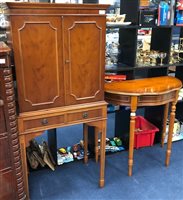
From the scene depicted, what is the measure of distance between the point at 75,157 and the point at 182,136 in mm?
1332

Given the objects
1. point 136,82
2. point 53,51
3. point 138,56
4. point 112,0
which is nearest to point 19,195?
point 53,51

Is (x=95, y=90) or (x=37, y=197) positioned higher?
(x=95, y=90)

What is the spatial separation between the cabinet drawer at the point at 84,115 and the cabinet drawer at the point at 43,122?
72 mm

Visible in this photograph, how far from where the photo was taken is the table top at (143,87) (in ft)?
6.91

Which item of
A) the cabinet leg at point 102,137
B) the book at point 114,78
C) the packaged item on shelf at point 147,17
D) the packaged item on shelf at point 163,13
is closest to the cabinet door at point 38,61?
the cabinet leg at point 102,137

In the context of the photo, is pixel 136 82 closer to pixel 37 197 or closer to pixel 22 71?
pixel 22 71

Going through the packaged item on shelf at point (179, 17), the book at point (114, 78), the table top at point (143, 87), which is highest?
the packaged item on shelf at point (179, 17)

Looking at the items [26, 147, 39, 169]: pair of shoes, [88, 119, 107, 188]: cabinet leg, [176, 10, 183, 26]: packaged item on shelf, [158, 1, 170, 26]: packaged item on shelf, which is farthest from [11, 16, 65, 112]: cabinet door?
[176, 10, 183, 26]: packaged item on shelf

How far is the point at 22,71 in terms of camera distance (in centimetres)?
171

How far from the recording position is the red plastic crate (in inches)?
110

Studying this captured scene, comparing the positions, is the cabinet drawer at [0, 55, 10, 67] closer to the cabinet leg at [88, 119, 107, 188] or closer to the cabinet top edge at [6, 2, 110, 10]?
the cabinet top edge at [6, 2, 110, 10]

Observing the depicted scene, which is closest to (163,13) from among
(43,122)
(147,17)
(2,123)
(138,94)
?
(147,17)

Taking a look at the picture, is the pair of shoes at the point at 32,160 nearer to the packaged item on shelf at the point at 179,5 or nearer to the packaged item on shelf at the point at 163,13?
the packaged item on shelf at the point at 163,13

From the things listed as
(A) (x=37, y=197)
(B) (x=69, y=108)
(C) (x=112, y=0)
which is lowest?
(A) (x=37, y=197)
